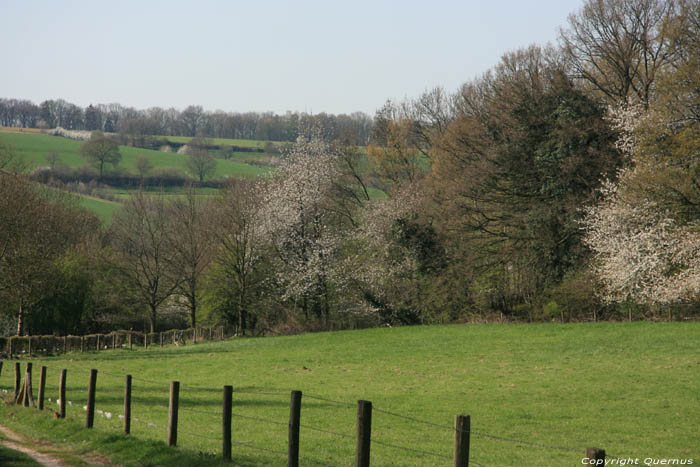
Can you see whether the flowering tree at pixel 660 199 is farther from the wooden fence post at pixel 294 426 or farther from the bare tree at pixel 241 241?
the wooden fence post at pixel 294 426

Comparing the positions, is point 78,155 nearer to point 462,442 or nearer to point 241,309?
point 241,309

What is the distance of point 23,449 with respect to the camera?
13508 mm

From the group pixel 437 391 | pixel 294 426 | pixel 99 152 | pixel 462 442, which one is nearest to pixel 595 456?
pixel 462 442

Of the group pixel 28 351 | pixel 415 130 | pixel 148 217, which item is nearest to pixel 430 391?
pixel 28 351

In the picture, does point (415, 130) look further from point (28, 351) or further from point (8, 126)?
point (8, 126)

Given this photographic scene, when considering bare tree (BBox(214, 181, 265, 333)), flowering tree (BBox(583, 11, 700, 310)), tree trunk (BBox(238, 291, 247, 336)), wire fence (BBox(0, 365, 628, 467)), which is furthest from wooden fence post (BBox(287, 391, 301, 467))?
tree trunk (BBox(238, 291, 247, 336))

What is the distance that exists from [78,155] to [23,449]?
9519cm

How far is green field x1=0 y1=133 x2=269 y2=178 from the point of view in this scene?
99562mm

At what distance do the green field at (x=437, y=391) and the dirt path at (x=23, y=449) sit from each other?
2.36 feet

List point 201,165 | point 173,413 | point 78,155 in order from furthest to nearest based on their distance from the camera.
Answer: point 78,155
point 201,165
point 173,413

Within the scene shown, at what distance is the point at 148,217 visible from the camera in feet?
210

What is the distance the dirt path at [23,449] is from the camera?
1228 centimetres

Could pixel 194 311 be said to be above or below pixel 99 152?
below

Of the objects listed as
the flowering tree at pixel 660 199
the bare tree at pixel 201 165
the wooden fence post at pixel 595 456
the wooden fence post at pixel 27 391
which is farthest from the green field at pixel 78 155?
the wooden fence post at pixel 595 456
